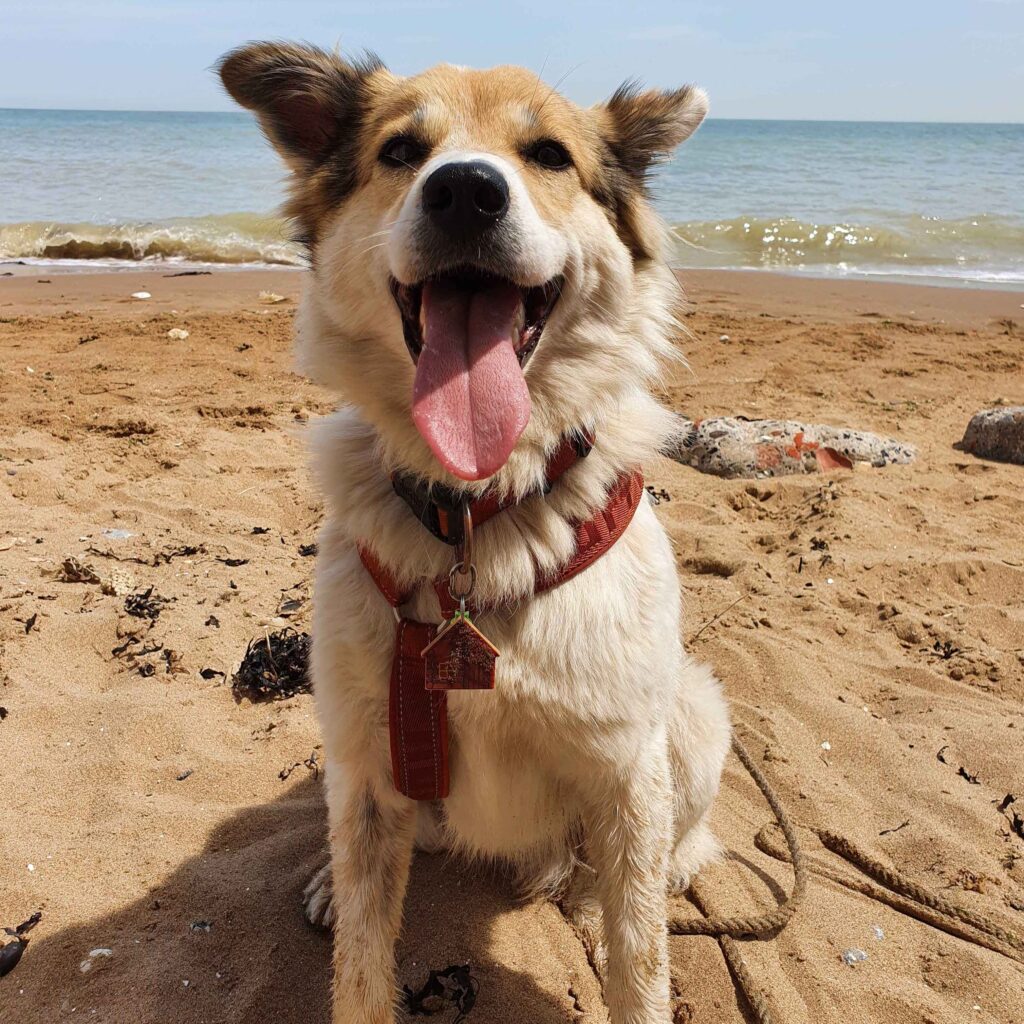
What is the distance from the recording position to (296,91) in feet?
8.05

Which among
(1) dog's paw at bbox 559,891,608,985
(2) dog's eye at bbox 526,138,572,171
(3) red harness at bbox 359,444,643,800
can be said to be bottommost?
(1) dog's paw at bbox 559,891,608,985

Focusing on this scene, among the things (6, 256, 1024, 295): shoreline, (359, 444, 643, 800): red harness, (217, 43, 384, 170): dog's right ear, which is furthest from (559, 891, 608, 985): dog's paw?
(6, 256, 1024, 295): shoreline

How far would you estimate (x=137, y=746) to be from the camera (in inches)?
123

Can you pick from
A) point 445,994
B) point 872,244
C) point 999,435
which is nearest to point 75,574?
point 445,994

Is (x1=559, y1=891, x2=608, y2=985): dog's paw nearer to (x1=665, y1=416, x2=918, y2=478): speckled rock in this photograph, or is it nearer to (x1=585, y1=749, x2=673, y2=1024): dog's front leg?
(x1=585, y1=749, x2=673, y2=1024): dog's front leg

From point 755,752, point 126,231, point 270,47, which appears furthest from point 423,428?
point 126,231

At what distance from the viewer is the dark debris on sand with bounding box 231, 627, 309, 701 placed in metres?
3.47

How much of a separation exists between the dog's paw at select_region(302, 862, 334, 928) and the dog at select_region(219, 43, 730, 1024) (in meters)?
0.02

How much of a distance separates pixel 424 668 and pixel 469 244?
37.9 inches

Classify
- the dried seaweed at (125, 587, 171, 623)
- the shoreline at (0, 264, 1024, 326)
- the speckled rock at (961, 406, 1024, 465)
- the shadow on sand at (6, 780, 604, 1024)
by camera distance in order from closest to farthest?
the shadow on sand at (6, 780, 604, 1024) < the dried seaweed at (125, 587, 171, 623) < the speckled rock at (961, 406, 1024, 465) < the shoreline at (0, 264, 1024, 326)

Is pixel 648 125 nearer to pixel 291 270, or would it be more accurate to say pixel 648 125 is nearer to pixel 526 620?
pixel 526 620

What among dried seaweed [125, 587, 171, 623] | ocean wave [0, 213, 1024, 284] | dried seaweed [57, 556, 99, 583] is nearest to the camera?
dried seaweed [125, 587, 171, 623]

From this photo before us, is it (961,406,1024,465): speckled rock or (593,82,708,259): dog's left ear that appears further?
(961,406,1024,465): speckled rock

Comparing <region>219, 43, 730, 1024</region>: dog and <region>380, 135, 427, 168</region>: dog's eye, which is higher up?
<region>380, 135, 427, 168</region>: dog's eye
